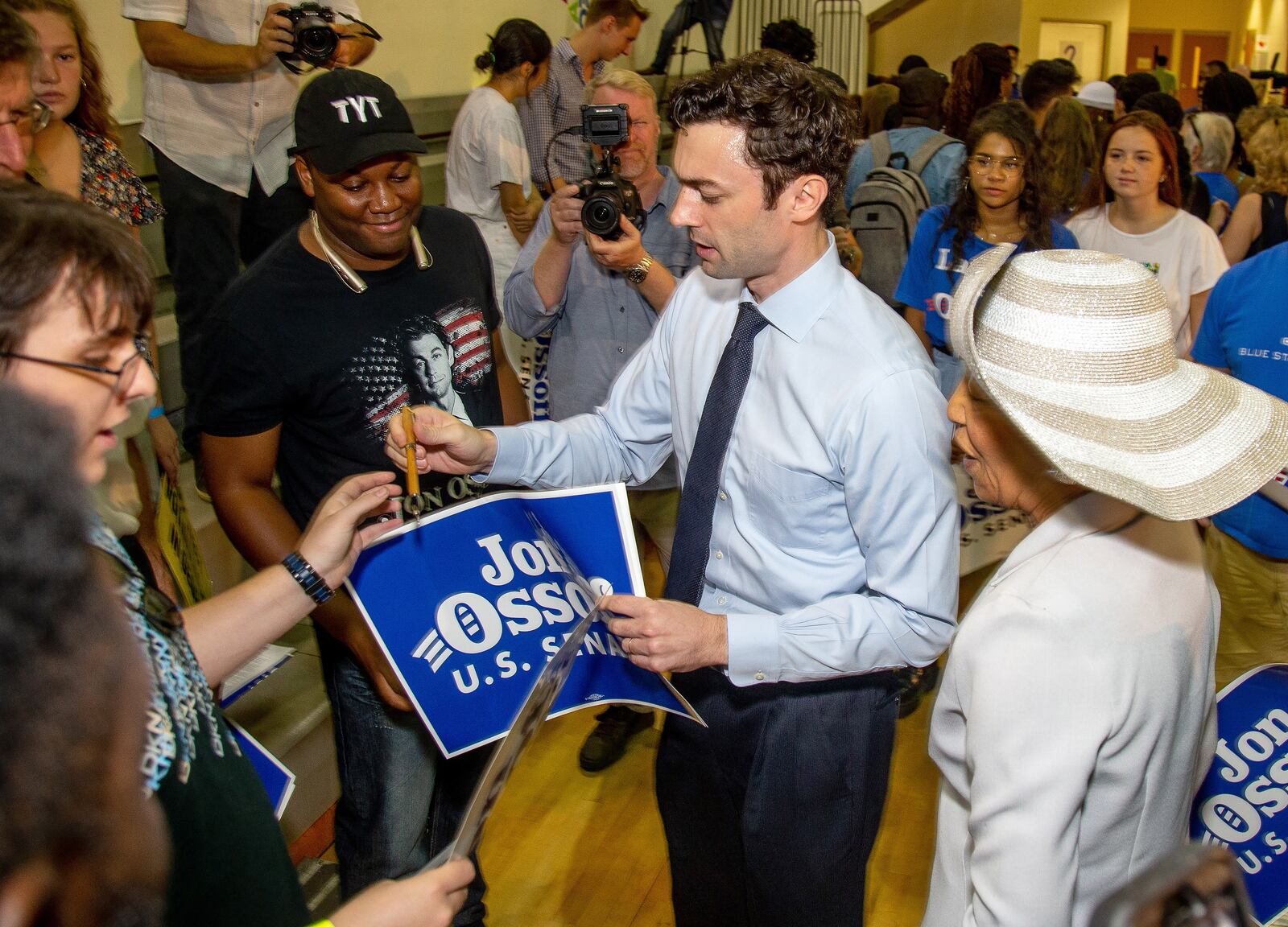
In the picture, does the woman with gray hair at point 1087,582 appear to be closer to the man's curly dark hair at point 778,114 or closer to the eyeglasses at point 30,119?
the man's curly dark hair at point 778,114

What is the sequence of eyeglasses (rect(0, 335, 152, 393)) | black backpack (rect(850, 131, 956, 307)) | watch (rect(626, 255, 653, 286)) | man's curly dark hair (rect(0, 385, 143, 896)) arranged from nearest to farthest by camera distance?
man's curly dark hair (rect(0, 385, 143, 896)), eyeglasses (rect(0, 335, 152, 393)), watch (rect(626, 255, 653, 286)), black backpack (rect(850, 131, 956, 307))

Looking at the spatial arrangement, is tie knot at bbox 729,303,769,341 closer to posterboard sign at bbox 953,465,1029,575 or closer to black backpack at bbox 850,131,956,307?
posterboard sign at bbox 953,465,1029,575

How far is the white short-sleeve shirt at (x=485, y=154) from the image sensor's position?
4.17 m

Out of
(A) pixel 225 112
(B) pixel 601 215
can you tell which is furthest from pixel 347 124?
(A) pixel 225 112

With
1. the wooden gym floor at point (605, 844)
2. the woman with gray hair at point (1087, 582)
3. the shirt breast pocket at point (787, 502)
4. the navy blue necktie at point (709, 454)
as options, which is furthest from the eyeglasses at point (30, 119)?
the wooden gym floor at point (605, 844)

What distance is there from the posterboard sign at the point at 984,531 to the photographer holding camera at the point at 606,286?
3.21 feet

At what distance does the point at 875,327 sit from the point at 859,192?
2723 millimetres

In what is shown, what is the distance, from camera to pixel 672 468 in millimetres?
2943

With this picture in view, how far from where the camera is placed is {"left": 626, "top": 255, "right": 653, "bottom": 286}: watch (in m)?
2.62

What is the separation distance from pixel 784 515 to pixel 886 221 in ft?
8.99

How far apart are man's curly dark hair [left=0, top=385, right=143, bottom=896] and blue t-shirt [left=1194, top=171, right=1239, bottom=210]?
17.8ft

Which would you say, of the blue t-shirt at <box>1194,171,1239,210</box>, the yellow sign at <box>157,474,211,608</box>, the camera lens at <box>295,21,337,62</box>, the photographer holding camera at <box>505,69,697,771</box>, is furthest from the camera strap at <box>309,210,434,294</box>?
the blue t-shirt at <box>1194,171,1239,210</box>

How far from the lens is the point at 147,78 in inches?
127

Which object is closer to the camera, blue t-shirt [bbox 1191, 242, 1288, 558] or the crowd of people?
the crowd of people
